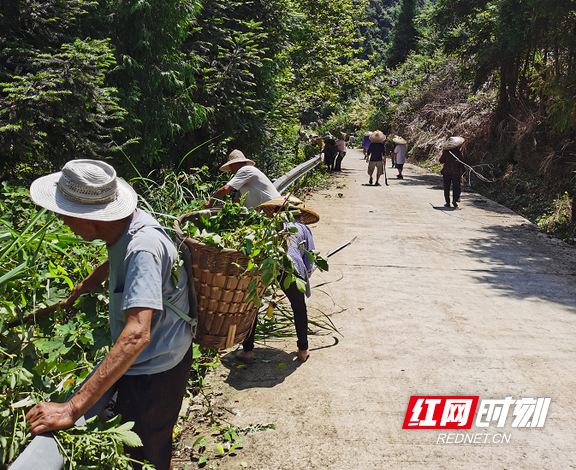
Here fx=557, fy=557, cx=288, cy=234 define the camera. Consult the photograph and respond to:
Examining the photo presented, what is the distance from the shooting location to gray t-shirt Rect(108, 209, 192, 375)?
2.36 metres

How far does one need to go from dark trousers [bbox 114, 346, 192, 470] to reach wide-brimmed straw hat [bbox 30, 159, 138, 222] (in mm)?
785

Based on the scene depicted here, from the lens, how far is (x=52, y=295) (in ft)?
10.7

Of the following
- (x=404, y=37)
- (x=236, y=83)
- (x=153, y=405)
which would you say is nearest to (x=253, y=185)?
(x=153, y=405)

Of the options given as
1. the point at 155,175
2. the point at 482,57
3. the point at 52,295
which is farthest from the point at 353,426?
the point at 482,57

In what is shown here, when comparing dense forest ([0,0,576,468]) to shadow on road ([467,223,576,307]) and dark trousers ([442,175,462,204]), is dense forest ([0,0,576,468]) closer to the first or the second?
shadow on road ([467,223,576,307])

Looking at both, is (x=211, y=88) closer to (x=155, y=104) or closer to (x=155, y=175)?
(x=155, y=175)

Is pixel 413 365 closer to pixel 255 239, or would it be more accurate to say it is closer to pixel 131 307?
pixel 255 239

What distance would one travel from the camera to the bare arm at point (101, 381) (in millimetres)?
2086

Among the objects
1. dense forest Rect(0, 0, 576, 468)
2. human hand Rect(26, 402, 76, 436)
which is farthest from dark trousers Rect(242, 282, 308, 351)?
human hand Rect(26, 402, 76, 436)

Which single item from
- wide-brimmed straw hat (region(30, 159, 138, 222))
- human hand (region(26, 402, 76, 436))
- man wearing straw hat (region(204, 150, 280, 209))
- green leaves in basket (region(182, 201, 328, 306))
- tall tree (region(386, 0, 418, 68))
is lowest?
human hand (region(26, 402, 76, 436))

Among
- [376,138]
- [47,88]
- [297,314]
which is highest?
[47,88]

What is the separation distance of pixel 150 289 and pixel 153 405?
66cm

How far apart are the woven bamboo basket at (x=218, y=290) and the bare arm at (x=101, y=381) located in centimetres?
67

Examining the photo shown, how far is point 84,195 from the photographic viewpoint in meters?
2.41
